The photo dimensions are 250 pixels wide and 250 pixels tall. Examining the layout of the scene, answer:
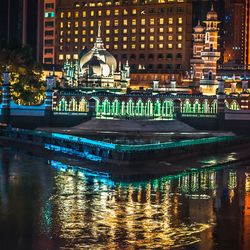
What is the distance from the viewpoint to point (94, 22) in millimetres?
146375

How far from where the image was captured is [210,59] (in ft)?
247

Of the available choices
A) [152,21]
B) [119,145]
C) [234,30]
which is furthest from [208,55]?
[234,30]

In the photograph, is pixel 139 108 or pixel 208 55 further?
pixel 208 55

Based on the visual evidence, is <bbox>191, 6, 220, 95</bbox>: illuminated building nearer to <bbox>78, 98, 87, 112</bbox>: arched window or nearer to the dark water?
<bbox>78, 98, 87, 112</bbox>: arched window

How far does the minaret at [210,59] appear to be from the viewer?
68.4 metres

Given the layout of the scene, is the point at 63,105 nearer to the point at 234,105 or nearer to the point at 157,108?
the point at 157,108

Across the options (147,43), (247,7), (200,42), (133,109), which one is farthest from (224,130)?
(247,7)

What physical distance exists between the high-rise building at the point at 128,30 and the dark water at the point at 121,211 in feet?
356

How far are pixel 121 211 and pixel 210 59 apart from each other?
5428 cm

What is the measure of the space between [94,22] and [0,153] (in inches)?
4376

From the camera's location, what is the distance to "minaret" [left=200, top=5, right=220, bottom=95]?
68.4 metres

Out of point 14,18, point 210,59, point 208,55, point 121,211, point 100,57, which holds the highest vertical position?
point 14,18

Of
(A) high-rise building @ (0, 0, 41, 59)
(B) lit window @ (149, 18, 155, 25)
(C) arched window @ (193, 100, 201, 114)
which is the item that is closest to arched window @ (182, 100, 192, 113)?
(C) arched window @ (193, 100, 201, 114)

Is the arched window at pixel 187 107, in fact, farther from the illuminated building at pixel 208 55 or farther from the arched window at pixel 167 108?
the illuminated building at pixel 208 55
